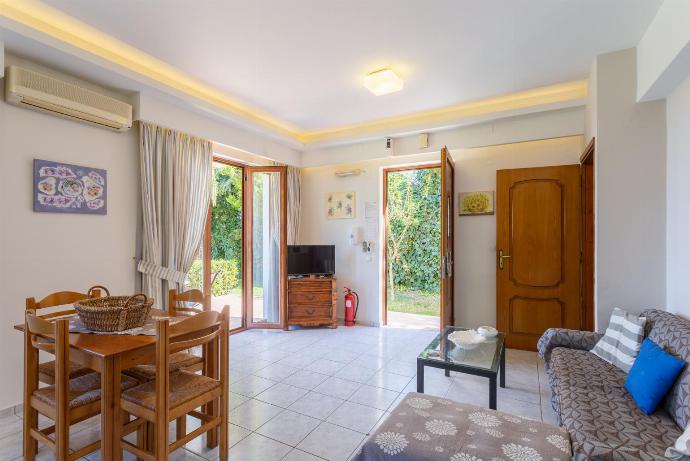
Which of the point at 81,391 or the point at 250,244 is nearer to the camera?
the point at 81,391

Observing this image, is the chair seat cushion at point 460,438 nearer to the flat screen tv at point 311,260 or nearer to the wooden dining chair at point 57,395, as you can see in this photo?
the wooden dining chair at point 57,395

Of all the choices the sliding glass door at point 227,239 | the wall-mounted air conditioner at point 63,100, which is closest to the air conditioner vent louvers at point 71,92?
the wall-mounted air conditioner at point 63,100

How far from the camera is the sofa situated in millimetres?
1467

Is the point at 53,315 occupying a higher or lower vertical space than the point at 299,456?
higher

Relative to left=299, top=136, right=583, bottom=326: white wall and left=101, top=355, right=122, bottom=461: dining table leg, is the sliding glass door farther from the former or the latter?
left=101, top=355, right=122, bottom=461: dining table leg

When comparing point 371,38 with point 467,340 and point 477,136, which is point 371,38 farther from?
point 467,340

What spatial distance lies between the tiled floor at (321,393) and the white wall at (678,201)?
1.20 meters

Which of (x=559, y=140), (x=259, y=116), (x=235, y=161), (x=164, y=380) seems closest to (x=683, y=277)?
(x=559, y=140)

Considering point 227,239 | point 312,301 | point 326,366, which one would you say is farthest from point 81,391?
point 312,301

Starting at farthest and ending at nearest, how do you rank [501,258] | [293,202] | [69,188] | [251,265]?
[293,202] → [251,265] → [501,258] → [69,188]

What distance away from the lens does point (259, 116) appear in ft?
14.4

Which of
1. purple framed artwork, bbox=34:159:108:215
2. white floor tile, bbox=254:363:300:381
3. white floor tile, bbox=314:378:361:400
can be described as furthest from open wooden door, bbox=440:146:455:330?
purple framed artwork, bbox=34:159:108:215

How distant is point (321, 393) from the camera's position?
2867mm

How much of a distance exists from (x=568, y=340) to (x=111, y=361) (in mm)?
3004
